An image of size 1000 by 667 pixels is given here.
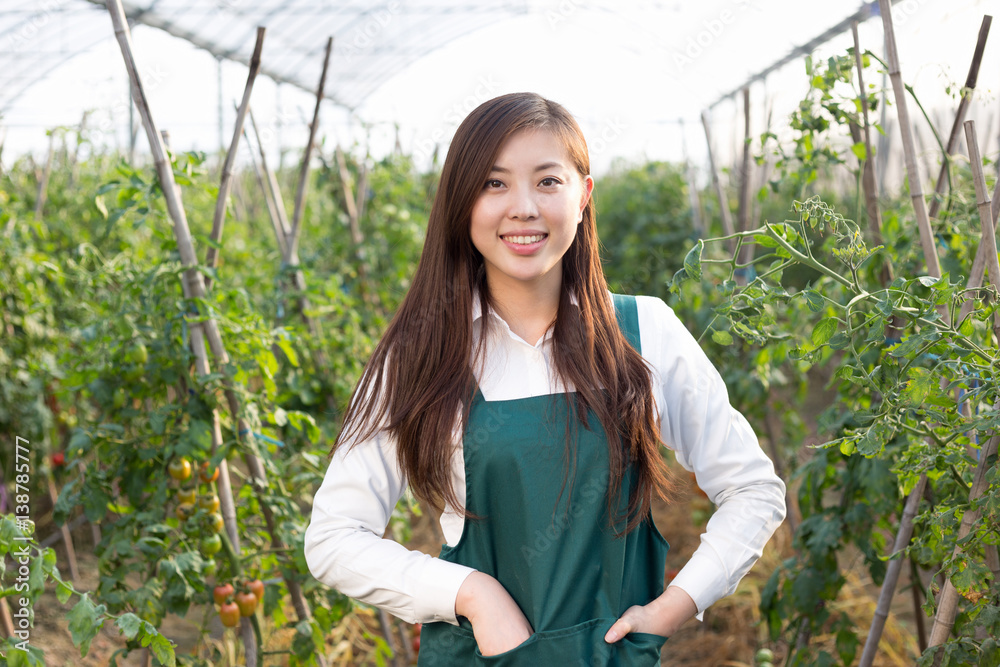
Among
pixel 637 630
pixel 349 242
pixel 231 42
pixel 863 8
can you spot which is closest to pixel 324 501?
pixel 637 630

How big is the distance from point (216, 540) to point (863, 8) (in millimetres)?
3673

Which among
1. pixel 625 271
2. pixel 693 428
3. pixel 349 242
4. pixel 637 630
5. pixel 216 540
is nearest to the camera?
pixel 637 630

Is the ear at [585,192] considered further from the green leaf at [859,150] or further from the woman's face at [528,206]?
the green leaf at [859,150]

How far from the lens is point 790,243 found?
42.4 inches

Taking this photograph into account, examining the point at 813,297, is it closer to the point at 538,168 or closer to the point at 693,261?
the point at 693,261

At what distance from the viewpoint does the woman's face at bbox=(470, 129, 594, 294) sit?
3.53ft

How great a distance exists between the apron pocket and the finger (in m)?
0.01

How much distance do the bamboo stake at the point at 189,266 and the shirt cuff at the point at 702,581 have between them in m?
1.02

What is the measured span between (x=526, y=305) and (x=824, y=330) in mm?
420

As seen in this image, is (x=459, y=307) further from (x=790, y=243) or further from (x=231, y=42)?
(x=231, y=42)

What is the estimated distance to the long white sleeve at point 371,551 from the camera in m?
1.01

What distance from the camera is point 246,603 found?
5.65ft

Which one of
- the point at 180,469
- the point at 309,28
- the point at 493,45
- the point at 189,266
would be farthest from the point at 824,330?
the point at 493,45

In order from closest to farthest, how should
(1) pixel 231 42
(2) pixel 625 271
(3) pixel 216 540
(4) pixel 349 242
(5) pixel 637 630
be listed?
(5) pixel 637 630 < (3) pixel 216 540 < (4) pixel 349 242 < (2) pixel 625 271 < (1) pixel 231 42
